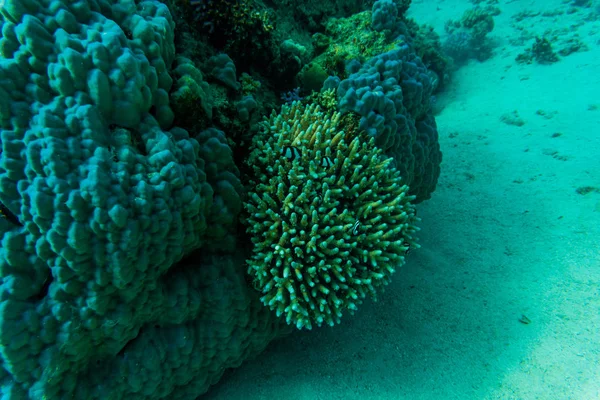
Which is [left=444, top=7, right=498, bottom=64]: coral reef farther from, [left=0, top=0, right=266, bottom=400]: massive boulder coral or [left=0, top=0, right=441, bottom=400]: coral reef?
[left=0, top=0, right=266, bottom=400]: massive boulder coral

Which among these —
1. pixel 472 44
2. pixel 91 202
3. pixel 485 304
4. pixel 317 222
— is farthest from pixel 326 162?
pixel 472 44

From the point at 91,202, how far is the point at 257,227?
1.44 metres

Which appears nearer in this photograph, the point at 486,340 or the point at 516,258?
the point at 486,340

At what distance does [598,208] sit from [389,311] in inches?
181

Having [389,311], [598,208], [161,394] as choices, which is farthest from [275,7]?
[598,208]

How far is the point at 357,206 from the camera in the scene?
363 centimetres

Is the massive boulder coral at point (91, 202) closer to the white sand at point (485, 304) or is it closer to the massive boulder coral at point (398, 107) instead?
the white sand at point (485, 304)

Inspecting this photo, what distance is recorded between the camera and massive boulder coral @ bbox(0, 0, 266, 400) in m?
2.29

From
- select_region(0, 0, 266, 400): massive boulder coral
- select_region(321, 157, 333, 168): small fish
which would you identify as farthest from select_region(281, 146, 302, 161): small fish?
select_region(0, 0, 266, 400): massive boulder coral

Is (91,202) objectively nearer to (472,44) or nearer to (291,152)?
(291,152)

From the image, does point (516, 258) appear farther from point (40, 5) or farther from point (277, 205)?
→ point (40, 5)

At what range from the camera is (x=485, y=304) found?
15.5 feet

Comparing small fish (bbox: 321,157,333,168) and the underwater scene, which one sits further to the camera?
small fish (bbox: 321,157,333,168)

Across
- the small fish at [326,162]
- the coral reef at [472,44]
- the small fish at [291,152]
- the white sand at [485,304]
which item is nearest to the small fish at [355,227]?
the small fish at [326,162]
